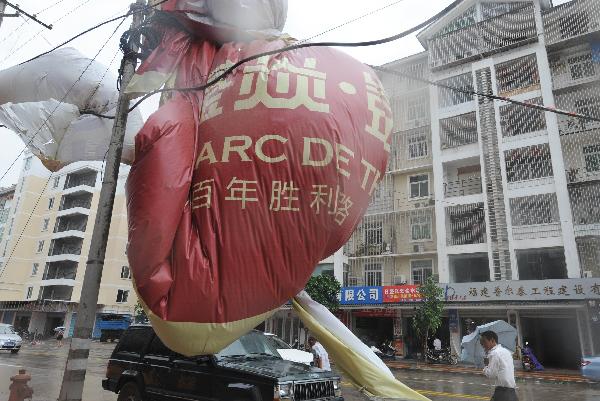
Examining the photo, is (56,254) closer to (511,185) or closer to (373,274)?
(373,274)

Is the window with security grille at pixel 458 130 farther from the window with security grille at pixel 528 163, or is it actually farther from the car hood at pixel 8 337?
the car hood at pixel 8 337

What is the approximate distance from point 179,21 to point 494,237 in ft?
68.9

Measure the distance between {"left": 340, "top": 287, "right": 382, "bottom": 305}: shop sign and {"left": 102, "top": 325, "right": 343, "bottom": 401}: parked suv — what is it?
59.0 feet

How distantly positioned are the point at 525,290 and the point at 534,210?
390cm

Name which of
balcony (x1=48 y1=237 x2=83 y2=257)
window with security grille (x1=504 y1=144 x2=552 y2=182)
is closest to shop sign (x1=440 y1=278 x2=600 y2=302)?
window with security grille (x1=504 y1=144 x2=552 y2=182)

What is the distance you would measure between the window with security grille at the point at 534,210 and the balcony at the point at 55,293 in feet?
131

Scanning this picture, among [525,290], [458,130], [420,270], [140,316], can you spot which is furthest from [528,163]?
[140,316]

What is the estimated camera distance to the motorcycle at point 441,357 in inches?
827

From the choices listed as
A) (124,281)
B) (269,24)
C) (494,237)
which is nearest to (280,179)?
(269,24)

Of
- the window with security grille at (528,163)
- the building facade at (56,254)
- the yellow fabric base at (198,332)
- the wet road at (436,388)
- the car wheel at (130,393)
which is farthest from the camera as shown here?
the building facade at (56,254)

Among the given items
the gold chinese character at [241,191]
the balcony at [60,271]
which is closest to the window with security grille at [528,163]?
the gold chinese character at [241,191]

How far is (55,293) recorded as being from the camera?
45.2 metres

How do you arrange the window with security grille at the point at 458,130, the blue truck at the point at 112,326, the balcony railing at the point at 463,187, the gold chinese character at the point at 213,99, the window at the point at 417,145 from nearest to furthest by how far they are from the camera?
the gold chinese character at the point at 213,99
the balcony railing at the point at 463,187
the window with security grille at the point at 458,130
the window at the point at 417,145
the blue truck at the point at 112,326

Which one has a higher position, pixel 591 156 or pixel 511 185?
pixel 591 156
